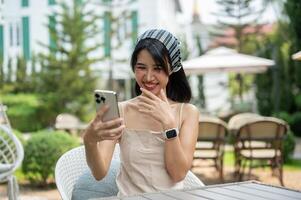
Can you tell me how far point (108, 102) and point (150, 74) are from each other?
1.35ft

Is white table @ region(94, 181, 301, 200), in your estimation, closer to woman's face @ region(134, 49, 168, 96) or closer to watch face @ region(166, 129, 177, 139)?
watch face @ region(166, 129, 177, 139)

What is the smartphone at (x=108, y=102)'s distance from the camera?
5.40 ft

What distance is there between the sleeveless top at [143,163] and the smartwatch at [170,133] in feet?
0.45

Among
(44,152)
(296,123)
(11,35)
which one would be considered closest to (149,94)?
(44,152)

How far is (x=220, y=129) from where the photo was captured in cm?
Result: 675

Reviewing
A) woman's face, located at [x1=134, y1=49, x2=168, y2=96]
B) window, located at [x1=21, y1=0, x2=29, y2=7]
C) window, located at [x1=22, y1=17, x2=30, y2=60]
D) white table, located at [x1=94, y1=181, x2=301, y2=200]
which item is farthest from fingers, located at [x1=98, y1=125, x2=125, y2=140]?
window, located at [x1=21, y1=0, x2=29, y2=7]

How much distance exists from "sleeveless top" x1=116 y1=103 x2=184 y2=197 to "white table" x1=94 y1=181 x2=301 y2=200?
0.64 feet

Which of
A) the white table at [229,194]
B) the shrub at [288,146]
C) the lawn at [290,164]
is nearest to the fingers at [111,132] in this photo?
the white table at [229,194]

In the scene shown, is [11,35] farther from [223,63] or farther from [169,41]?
[169,41]

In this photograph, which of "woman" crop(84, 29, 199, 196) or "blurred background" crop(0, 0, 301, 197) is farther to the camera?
"blurred background" crop(0, 0, 301, 197)

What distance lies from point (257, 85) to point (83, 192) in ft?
48.2

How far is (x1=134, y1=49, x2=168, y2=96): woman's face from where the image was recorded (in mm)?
2043

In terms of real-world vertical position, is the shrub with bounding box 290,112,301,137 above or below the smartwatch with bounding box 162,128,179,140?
below

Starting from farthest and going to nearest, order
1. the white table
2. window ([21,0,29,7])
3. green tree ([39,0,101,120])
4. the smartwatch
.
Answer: window ([21,0,29,7]), green tree ([39,0,101,120]), the smartwatch, the white table
